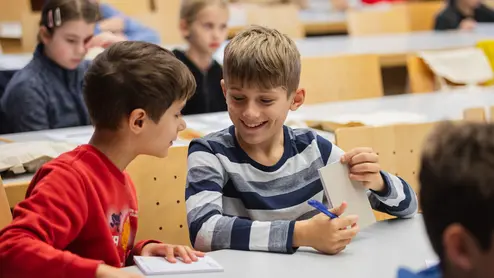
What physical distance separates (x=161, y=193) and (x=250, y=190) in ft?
1.59

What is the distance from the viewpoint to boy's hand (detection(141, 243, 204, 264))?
1.66m

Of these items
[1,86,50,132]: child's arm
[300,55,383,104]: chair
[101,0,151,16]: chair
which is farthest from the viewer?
[101,0,151,16]: chair

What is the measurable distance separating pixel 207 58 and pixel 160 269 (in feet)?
7.58

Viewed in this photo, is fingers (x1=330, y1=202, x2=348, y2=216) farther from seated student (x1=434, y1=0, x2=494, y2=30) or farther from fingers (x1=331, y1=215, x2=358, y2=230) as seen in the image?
seated student (x1=434, y1=0, x2=494, y2=30)

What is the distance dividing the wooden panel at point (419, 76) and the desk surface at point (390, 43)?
680mm

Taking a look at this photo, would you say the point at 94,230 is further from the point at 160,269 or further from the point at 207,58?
the point at 207,58

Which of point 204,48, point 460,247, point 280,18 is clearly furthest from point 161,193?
point 280,18

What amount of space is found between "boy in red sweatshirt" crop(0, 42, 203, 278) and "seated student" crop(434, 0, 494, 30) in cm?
431

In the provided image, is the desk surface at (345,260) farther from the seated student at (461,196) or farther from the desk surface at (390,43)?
the desk surface at (390,43)

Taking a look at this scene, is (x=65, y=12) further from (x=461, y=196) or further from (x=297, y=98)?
(x=461, y=196)

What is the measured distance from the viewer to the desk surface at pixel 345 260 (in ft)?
5.25

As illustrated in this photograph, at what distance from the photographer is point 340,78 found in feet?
12.3

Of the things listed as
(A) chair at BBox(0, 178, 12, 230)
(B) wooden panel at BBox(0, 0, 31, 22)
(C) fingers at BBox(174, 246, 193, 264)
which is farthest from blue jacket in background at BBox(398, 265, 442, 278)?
(B) wooden panel at BBox(0, 0, 31, 22)

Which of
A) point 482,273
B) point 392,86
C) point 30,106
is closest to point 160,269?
point 482,273
